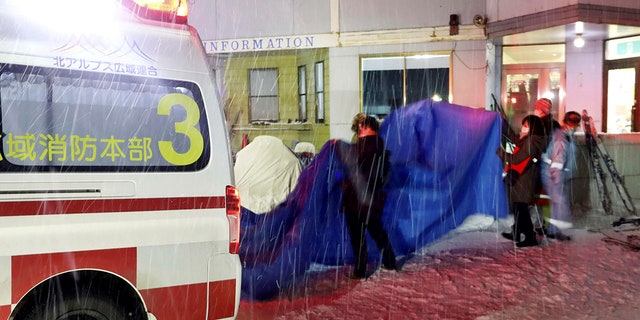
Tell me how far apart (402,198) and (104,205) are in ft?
14.9

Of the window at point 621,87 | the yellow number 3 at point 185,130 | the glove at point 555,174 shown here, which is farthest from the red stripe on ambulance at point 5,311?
the window at point 621,87

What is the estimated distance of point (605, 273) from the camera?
6668mm

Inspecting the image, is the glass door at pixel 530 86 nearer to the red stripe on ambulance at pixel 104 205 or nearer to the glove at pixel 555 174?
the glove at pixel 555 174

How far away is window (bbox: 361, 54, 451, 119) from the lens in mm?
14805

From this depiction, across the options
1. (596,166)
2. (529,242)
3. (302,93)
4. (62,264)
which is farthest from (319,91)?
(62,264)

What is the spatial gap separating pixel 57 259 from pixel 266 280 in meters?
2.78

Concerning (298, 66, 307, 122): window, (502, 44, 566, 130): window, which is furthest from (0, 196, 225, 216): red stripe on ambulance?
(298, 66, 307, 122): window

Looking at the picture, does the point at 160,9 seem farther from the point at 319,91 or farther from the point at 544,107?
the point at 319,91

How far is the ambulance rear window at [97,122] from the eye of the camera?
3502 mm

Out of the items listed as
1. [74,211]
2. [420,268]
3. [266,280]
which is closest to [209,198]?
[74,211]

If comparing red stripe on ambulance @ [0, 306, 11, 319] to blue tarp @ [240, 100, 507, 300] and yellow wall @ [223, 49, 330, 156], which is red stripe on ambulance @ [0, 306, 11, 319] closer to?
blue tarp @ [240, 100, 507, 300]

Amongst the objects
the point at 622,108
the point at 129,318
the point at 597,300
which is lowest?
the point at 597,300

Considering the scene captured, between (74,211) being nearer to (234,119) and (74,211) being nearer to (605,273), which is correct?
Answer: (605,273)

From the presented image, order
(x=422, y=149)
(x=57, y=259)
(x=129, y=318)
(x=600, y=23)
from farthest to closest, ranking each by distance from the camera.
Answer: (x=600, y=23)
(x=422, y=149)
(x=129, y=318)
(x=57, y=259)
